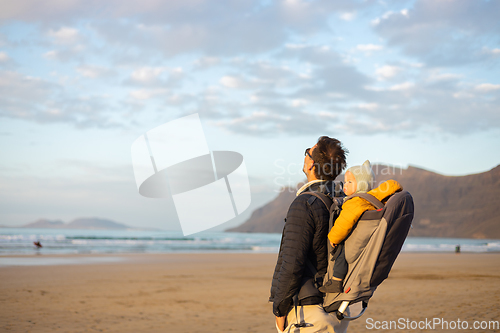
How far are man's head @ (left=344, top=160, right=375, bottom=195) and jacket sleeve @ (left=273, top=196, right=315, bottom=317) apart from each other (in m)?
0.40

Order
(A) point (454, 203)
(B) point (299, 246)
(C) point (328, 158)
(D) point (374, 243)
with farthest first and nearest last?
(A) point (454, 203), (C) point (328, 158), (B) point (299, 246), (D) point (374, 243)

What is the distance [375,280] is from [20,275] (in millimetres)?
14274

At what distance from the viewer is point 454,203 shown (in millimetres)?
131875

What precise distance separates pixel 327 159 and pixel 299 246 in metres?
0.50

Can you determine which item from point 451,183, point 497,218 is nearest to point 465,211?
point 497,218

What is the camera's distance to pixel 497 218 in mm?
112250

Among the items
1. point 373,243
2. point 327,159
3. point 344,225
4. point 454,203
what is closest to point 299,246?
point 344,225

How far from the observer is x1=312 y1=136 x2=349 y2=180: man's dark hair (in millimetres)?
2047

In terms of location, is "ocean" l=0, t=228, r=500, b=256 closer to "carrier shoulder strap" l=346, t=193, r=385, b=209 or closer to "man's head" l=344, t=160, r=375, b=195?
"man's head" l=344, t=160, r=375, b=195

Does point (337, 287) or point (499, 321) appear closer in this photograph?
point (337, 287)

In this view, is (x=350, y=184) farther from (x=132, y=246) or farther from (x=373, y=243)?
(x=132, y=246)

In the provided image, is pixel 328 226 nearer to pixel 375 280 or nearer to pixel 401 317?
pixel 375 280

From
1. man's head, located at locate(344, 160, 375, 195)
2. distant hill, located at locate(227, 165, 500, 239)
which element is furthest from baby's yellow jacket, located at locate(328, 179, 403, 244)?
distant hill, located at locate(227, 165, 500, 239)

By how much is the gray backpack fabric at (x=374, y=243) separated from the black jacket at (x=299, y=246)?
0.51 ft
